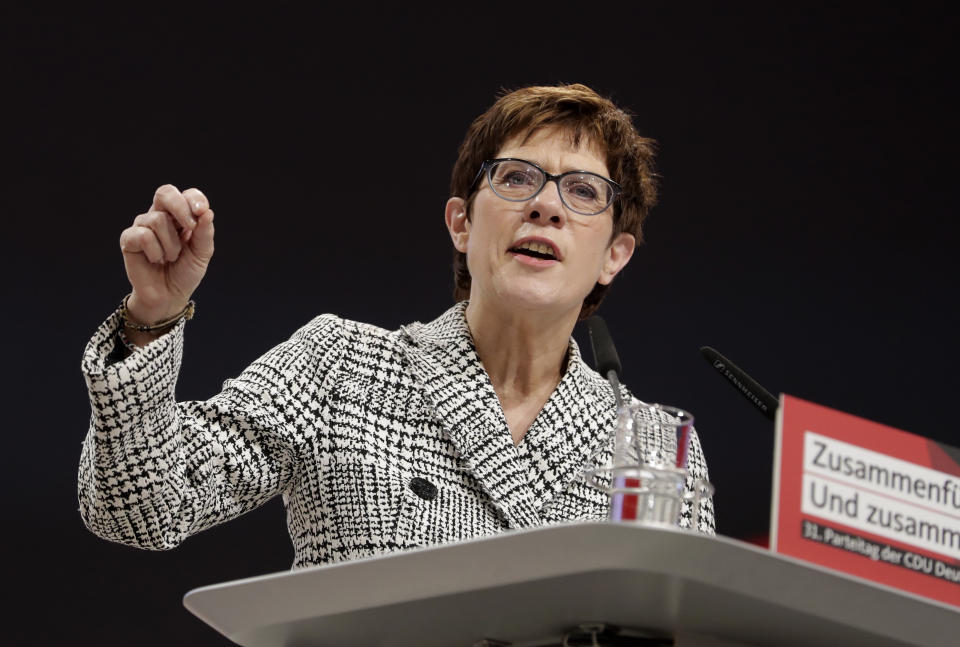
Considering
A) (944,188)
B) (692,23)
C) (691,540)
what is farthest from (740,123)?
(691,540)

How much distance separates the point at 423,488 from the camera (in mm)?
1420

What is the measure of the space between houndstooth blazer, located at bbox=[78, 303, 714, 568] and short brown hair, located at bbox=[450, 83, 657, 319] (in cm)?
32

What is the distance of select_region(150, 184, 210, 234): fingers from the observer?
1.13 m

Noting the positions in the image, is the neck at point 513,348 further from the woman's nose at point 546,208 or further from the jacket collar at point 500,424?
the woman's nose at point 546,208

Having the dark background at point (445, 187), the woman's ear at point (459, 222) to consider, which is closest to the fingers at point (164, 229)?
the woman's ear at point (459, 222)

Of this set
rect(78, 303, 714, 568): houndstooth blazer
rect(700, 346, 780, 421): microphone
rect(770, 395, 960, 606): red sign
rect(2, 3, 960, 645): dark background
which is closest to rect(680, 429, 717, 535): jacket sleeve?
rect(78, 303, 714, 568): houndstooth blazer

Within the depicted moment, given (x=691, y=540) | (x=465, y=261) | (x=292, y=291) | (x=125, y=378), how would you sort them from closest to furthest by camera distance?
(x=691, y=540) < (x=125, y=378) < (x=465, y=261) < (x=292, y=291)

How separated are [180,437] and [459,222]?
2.16 ft

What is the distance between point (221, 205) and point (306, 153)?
9.8 inches

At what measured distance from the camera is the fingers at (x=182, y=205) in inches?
44.3

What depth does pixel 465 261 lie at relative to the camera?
191cm

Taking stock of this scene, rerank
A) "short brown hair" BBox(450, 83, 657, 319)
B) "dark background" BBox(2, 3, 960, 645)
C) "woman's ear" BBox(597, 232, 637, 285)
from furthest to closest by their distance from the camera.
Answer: "dark background" BBox(2, 3, 960, 645) → "woman's ear" BBox(597, 232, 637, 285) → "short brown hair" BBox(450, 83, 657, 319)

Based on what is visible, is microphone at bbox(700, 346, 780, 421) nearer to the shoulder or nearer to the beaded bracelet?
the shoulder

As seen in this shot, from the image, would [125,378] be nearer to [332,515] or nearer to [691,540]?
[332,515]
